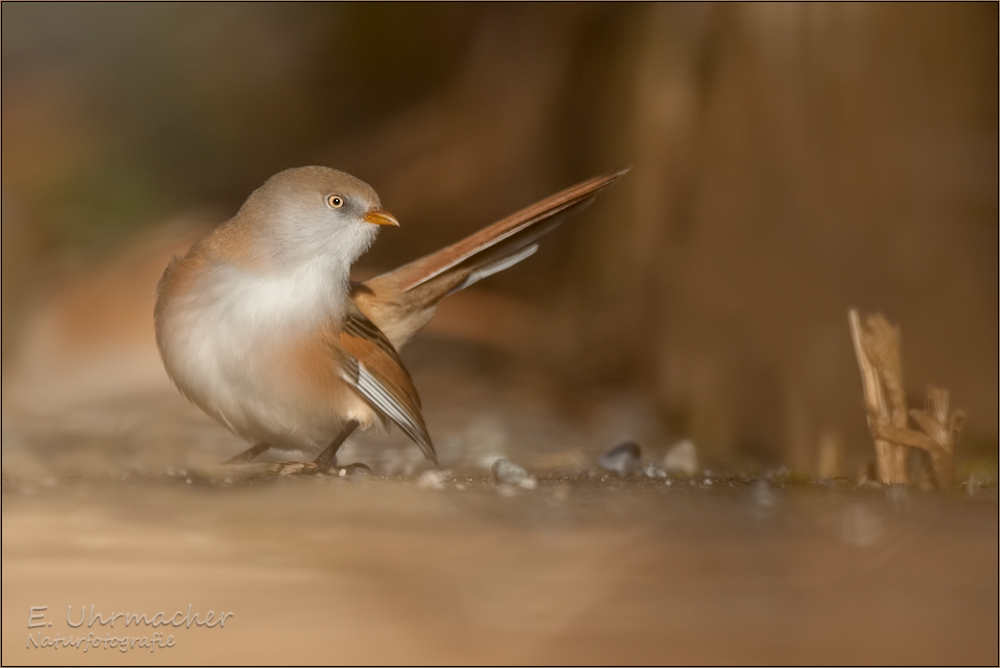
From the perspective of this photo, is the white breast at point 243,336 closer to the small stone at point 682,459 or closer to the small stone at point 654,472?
the small stone at point 654,472

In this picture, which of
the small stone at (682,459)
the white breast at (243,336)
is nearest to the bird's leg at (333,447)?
the white breast at (243,336)

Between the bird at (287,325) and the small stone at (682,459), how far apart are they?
645 mm

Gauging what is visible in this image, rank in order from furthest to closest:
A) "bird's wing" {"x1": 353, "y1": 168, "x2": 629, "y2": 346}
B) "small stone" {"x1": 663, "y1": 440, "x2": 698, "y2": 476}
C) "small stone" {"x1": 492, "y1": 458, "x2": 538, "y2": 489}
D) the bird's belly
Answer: "small stone" {"x1": 663, "y1": 440, "x2": 698, "y2": 476}, "bird's wing" {"x1": 353, "y1": 168, "x2": 629, "y2": 346}, "small stone" {"x1": 492, "y1": 458, "x2": 538, "y2": 489}, the bird's belly

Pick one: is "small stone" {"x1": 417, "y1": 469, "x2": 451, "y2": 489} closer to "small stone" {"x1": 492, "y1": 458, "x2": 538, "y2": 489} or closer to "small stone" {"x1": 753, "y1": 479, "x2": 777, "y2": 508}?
"small stone" {"x1": 492, "y1": 458, "x2": 538, "y2": 489}

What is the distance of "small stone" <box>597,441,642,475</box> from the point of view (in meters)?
2.26

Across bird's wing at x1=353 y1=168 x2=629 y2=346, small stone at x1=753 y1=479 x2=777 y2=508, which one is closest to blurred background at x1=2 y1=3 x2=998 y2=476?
small stone at x1=753 y1=479 x2=777 y2=508

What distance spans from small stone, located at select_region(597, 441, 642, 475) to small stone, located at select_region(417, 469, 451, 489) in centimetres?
42

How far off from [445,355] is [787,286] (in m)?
1.28

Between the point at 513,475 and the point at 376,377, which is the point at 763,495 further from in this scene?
the point at 376,377

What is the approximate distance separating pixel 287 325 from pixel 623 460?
0.93 meters

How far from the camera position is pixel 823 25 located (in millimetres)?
2338

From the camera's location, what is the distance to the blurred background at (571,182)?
2.31 meters

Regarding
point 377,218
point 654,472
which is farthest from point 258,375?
point 654,472

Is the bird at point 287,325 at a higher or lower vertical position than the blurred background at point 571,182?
lower
